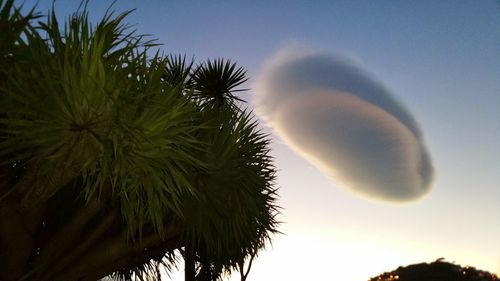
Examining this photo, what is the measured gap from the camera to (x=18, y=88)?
550 cm

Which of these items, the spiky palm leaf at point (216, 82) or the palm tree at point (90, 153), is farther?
the spiky palm leaf at point (216, 82)

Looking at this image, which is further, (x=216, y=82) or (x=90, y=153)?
(x=216, y=82)

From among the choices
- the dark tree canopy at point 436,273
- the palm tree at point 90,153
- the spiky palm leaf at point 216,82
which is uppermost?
the spiky palm leaf at point 216,82

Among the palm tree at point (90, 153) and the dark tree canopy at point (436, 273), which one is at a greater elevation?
the palm tree at point (90, 153)

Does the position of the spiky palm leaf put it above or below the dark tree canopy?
above

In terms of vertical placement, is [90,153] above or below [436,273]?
above

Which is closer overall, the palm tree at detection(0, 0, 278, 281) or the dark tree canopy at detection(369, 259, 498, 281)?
the palm tree at detection(0, 0, 278, 281)

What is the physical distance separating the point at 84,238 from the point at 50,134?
2601 mm

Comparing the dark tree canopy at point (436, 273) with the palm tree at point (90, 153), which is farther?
the dark tree canopy at point (436, 273)

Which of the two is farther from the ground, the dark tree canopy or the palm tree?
the palm tree

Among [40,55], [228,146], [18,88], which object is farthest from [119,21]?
[228,146]

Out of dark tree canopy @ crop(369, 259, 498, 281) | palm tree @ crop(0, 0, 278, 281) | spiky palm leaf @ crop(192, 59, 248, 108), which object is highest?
spiky palm leaf @ crop(192, 59, 248, 108)

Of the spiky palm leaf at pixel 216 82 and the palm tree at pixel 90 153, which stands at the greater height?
the spiky palm leaf at pixel 216 82

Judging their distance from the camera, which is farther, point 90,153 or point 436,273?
point 436,273
